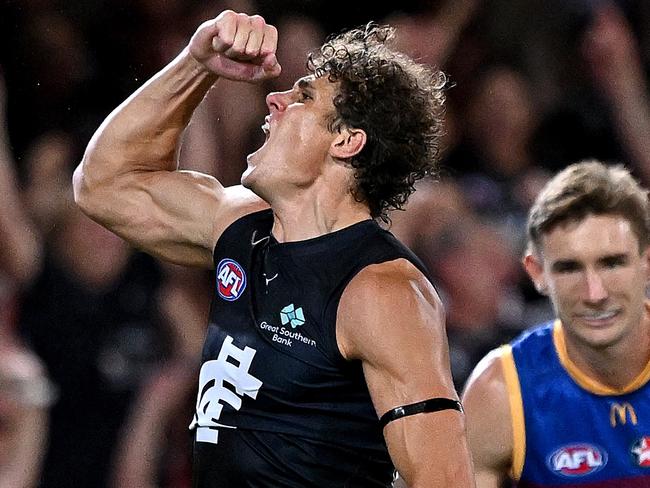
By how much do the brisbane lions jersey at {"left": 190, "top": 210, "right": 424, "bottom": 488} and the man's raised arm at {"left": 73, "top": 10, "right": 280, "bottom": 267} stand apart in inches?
12.3

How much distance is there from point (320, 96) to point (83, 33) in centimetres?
193

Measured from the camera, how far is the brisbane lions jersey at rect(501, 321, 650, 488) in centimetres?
290

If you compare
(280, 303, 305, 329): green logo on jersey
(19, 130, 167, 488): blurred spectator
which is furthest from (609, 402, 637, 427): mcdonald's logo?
(19, 130, 167, 488): blurred spectator

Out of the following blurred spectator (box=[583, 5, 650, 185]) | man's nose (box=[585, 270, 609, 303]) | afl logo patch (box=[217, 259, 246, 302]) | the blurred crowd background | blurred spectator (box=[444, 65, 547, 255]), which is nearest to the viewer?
afl logo patch (box=[217, 259, 246, 302])

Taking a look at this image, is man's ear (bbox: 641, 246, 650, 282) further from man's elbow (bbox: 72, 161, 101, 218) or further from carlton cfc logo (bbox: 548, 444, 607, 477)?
man's elbow (bbox: 72, 161, 101, 218)

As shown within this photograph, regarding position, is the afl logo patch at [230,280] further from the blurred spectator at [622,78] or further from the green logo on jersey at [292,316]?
the blurred spectator at [622,78]

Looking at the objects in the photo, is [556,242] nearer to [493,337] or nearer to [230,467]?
[230,467]

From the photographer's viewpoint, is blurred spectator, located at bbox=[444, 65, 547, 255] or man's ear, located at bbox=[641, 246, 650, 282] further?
blurred spectator, located at bbox=[444, 65, 547, 255]

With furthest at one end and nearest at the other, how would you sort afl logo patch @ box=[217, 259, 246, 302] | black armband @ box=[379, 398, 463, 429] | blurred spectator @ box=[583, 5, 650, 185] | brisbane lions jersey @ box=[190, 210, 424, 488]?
blurred spectator @ box=[583, 5, 650, 185] < afl logo patch @ box=[217, 259, 246, 302] < brisbane lions jersey @ box=[190, 210, 424, 488] < black armband @ box=[379, 398, 463, 429]

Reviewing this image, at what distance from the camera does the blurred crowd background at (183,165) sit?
12.8 feet

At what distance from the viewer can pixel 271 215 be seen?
8.49 feet

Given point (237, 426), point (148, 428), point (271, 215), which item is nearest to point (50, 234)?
point (148, 428)

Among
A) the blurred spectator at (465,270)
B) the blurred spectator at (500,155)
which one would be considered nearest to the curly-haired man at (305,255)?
the blurred spectator at (465,270)

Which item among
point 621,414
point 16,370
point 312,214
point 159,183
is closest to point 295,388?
point 312,214
